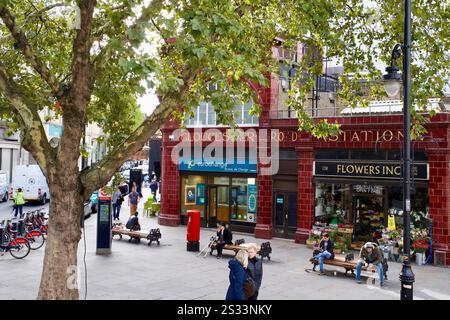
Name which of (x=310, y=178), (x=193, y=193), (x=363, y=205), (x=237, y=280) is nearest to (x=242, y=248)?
(x=310, y=178)

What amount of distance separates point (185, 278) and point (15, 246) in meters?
5.90

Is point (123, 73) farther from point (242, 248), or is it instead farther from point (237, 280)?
point (242, 248)

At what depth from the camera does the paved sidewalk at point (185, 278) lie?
466 inches

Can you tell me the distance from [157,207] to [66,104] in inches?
744

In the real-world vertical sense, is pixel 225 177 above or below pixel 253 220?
above

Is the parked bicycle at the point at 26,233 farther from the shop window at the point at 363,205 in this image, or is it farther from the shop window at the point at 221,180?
the shop window at the point at 363,205

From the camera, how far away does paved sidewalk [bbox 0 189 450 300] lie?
11.8 m

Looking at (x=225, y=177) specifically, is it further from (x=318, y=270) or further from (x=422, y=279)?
(x=422, y=279)

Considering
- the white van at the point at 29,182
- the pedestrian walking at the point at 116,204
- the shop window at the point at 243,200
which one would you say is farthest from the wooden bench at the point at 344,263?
the white van at the point at 29,182

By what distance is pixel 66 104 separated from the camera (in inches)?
350

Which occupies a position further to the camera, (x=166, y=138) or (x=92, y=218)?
(x=92, y=218)

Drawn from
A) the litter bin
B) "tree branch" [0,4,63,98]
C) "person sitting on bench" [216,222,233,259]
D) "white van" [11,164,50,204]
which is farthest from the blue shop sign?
"tree branch" [0,4,63,98]

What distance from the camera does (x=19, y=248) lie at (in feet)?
51.0

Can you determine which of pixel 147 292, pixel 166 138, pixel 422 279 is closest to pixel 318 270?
pixel 422 279
